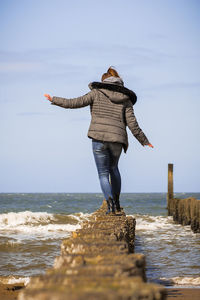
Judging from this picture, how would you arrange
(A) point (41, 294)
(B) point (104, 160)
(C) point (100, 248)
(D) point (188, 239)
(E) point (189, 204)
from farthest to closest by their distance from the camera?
(E) point (189, 204) < (D) point (188, 239) < (B) point (104, 160) < (C) point (100, 248) < (A) point (41, 294)

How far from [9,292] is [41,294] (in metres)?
4.47

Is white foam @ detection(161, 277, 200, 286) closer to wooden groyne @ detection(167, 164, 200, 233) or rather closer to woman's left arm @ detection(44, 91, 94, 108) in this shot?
woman's left arm @ detection(44, 91, 94, 108)

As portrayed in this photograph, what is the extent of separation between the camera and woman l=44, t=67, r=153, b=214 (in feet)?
15.6

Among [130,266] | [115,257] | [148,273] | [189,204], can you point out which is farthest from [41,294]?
[189,204]

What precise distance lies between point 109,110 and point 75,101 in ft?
1.34

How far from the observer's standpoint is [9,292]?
5.53 m

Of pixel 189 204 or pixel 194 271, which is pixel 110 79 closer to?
pixel 194 271

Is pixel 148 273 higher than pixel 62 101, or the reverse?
pixel 62 101

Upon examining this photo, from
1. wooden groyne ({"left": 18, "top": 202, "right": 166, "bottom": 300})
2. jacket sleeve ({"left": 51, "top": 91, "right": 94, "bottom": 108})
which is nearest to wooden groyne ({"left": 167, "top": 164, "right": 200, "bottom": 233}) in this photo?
jacket sleeve ({"left": 51, "top": 91, "right": 94, "bottom": 108})

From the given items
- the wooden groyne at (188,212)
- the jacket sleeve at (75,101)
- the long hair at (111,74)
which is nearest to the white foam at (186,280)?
the jacket sleeve at (75,101)

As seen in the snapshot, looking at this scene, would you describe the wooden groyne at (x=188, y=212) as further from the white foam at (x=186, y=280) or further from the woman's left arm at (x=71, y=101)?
the woman's left arm at (x=71, y=101)

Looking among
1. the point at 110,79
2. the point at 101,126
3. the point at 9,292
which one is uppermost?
the point at 110,79

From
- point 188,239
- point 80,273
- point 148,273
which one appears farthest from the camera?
point 188,239

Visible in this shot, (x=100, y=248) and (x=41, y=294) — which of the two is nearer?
(x=41, y=294)
